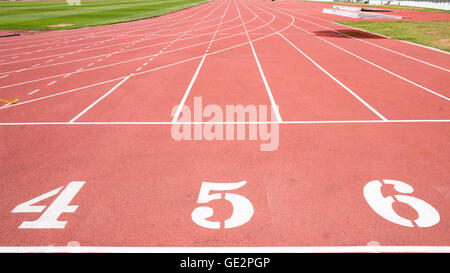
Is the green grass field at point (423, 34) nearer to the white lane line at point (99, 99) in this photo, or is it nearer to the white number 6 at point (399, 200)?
the white number 6 at point (399, 200)

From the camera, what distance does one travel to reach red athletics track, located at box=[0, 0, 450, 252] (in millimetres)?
3678

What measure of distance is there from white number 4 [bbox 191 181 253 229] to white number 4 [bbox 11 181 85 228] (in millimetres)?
1803

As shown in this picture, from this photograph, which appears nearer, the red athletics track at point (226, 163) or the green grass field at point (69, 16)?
the red athletics track at point (226, 163)

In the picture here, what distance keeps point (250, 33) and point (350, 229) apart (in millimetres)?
18702

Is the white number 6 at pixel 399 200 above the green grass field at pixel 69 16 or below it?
below

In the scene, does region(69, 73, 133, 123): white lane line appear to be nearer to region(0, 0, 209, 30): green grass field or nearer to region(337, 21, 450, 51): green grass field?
region(337, 21, 450, 51): green grass field

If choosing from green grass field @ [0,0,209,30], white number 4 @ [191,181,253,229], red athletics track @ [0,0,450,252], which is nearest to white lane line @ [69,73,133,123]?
red athletics track @ [0,0,450,252]

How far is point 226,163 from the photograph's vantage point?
17.1ft

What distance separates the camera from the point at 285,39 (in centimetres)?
1795

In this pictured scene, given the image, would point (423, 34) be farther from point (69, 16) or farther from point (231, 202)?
point (69, 16)

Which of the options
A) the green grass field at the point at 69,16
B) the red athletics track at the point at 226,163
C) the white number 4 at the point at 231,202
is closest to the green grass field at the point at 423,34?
the red athletics track at the point at 226,163

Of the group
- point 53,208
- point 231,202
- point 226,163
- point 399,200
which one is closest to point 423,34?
point 399,200

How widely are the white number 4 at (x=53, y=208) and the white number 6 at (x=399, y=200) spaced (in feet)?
14.3

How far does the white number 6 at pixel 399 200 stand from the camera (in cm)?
386
